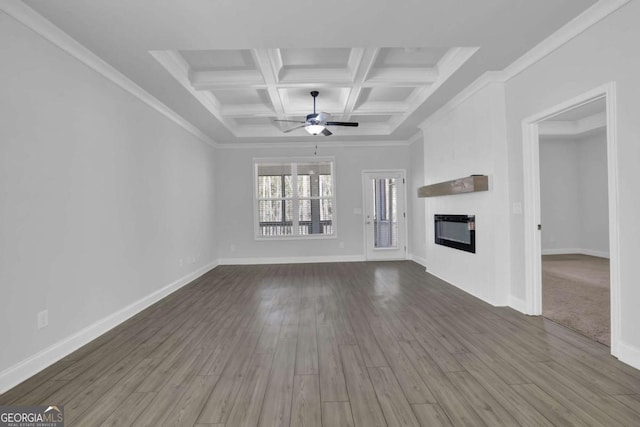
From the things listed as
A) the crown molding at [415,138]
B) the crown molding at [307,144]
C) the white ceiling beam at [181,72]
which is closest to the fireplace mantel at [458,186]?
the crown molding at [415,138]

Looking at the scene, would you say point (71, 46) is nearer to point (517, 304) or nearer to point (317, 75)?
point (317, 75)

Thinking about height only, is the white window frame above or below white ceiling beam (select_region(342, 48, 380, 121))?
below

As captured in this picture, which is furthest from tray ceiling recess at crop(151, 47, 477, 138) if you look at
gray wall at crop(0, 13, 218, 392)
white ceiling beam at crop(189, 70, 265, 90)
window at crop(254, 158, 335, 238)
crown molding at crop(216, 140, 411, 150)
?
window at crop(254, 158, 335, 238)

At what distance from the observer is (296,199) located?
755 cm

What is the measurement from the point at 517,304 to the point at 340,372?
2516 millimetres

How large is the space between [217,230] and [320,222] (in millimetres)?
2357

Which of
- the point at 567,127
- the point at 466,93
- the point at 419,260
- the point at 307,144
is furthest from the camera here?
the point at 307,144

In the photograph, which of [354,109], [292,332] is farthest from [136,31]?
[354,109]

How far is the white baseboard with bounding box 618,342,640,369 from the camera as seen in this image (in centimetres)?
233

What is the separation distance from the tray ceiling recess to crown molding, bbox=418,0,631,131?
45 centimetres

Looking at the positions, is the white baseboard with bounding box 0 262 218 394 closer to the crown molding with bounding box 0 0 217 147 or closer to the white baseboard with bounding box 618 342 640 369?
the crown molding with bounding box 0 0 217 147

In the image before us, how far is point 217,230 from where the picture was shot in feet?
24.1

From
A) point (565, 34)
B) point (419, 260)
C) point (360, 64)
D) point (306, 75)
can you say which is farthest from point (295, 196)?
point (565, 34)

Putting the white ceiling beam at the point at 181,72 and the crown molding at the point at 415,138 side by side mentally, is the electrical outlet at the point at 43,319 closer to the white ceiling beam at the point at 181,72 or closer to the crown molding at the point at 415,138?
the white ceiling beam at the point at 181,72
